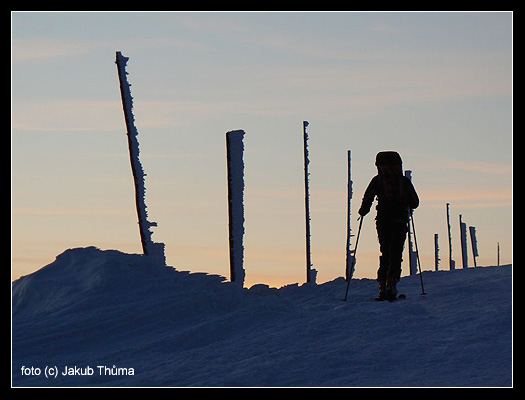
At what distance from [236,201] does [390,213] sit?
4.42 m

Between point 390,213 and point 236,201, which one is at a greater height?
point 236,201

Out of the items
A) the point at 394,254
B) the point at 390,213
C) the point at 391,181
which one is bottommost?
the point at 394,254

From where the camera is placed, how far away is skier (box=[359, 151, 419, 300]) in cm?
1371

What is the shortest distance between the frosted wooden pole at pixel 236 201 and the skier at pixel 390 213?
4.09 meters

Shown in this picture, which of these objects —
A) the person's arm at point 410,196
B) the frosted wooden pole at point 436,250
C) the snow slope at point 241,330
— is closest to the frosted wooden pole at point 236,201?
the snow slope at point 241,330

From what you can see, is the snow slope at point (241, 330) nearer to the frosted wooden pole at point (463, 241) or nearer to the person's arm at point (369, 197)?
the person's arm at point (369, 197)

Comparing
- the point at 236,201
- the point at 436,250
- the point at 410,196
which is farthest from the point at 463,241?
the point at 410,196

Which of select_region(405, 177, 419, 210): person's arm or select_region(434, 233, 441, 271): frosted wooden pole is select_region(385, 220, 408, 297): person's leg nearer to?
select_region(405, 177, 419, 210): person's arm

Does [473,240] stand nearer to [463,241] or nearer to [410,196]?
[463,241]

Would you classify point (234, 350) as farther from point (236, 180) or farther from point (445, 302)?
point (236, 180)

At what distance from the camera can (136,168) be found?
17938 mm

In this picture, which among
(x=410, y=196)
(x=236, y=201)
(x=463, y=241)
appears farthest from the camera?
(x=463, y=241)

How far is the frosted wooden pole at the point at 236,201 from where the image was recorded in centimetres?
1723

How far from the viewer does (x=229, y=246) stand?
56.7ft
